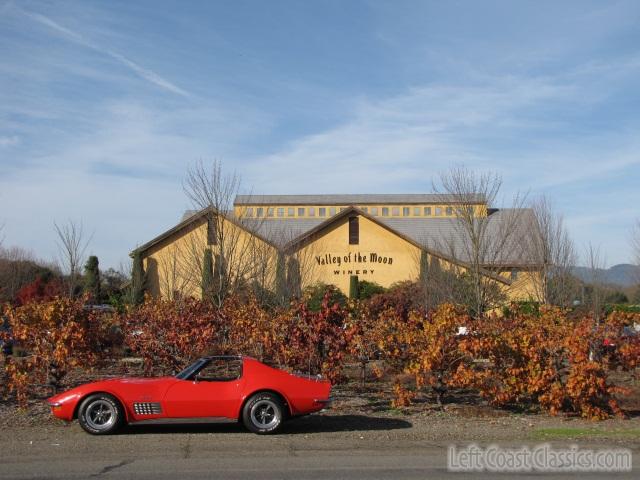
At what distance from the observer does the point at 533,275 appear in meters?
25.6

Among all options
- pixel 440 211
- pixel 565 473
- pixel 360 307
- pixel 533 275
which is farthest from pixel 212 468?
pixel 440 211

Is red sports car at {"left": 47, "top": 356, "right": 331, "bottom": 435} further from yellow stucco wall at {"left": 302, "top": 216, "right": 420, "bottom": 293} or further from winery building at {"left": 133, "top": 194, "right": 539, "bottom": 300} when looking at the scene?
yellow stucco wall at {"left": 302, "top": 216, "right": 420, "bottom": 293}

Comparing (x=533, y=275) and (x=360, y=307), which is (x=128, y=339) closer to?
(x=360, y=307)

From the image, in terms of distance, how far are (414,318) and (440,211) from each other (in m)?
42.4

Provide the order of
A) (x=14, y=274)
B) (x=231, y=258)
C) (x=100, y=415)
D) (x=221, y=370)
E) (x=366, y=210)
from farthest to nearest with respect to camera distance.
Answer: (x=366, y=210) → (x=14, y=274) → (x=231, y=258) → (x=221, y=370) → (x=100, y=415)

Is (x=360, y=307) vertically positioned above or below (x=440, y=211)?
below

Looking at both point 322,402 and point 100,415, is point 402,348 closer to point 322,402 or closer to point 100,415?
point 322,402

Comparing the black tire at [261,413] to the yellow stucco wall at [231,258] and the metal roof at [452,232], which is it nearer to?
the yellow stucco wall at [231,258]

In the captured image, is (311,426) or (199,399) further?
(311,426)

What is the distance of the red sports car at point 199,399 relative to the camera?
998 cm

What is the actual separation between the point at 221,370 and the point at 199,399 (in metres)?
0.69

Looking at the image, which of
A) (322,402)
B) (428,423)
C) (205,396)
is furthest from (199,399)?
(428,423)

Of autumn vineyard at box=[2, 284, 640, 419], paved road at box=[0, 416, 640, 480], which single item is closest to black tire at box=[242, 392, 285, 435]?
paved road at box=[0, 416, 640, 480]

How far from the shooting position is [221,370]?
1065 cm
